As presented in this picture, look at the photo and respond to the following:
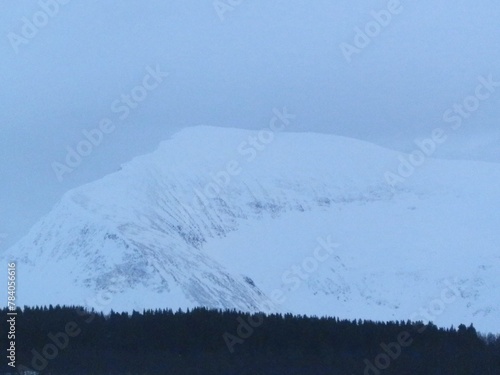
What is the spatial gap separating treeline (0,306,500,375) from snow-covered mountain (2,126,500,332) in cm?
1105

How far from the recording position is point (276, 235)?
74.9m

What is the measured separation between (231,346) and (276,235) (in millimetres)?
48095

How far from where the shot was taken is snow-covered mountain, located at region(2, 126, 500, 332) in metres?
45.1

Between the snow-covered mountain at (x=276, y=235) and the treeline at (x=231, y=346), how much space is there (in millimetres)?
11052

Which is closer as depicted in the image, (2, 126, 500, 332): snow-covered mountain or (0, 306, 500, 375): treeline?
(0, 306, 500, 375): treeline

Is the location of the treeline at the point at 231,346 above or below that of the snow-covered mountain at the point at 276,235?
above

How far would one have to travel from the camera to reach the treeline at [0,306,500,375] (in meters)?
22.8

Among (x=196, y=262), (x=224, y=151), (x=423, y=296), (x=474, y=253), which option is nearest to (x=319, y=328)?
(x=196, y=262)

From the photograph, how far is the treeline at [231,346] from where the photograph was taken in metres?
22.8

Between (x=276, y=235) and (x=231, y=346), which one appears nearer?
(x=231, y=346)

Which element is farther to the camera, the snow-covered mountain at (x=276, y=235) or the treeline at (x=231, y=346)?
the snow-covered mountain at (x=276, y=235)

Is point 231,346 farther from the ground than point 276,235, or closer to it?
farther from the ground

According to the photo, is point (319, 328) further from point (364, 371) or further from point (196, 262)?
point (196, 262)

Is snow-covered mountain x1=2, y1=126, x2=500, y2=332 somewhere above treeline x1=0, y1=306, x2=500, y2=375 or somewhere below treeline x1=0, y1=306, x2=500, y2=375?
below
